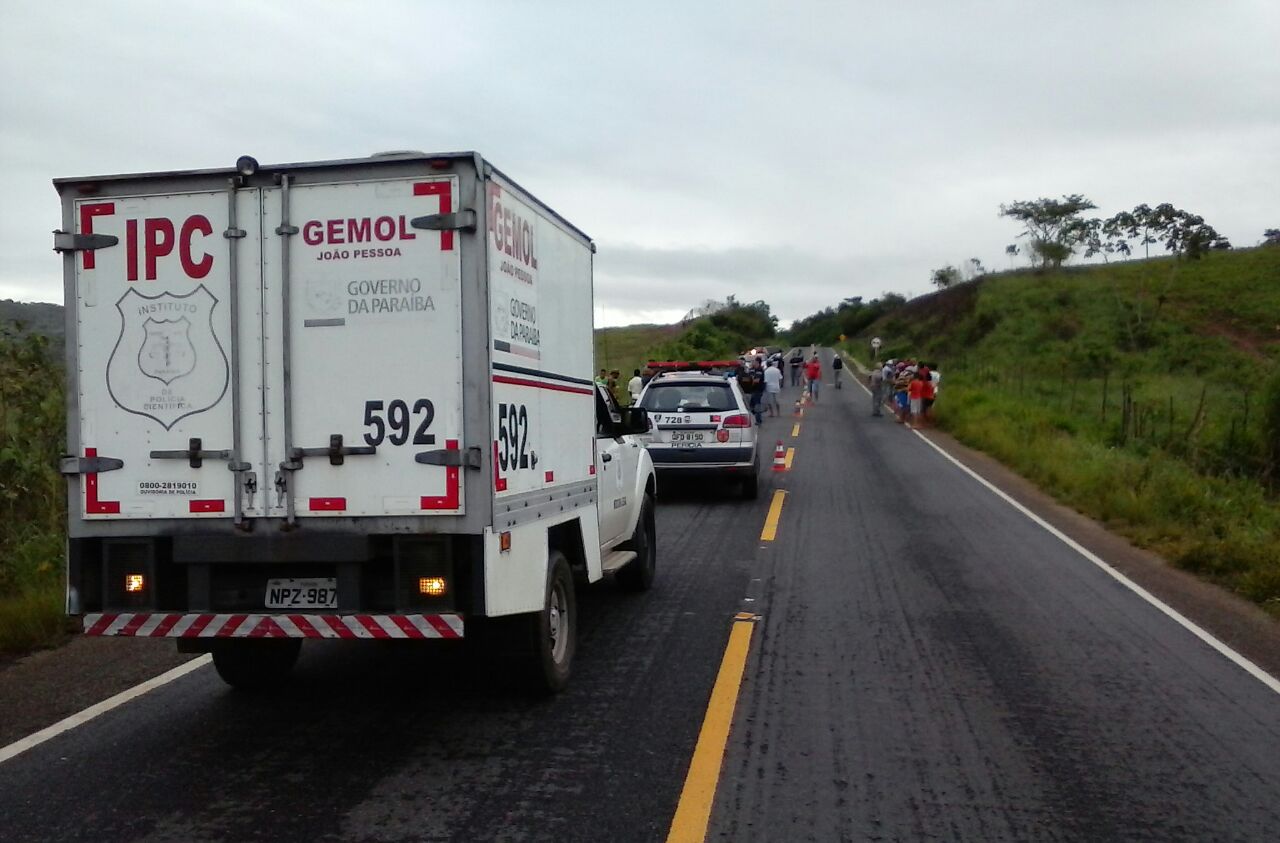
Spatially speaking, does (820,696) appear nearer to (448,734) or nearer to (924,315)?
(448,734)

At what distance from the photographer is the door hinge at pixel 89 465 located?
18.5 ft

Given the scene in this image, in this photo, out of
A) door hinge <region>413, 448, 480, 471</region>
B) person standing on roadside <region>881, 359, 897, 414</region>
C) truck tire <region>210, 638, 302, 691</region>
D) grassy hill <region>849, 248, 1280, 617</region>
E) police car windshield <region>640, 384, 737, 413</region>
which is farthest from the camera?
person standing on roadside <region>881, 359, 897, 414</region>

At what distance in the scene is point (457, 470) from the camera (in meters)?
5.42

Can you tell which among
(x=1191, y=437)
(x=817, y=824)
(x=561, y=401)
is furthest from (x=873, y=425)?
(x=817, y=824)

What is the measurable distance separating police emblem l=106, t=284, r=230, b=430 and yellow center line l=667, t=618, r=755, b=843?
2.90 meters

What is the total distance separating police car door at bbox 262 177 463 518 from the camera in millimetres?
5449

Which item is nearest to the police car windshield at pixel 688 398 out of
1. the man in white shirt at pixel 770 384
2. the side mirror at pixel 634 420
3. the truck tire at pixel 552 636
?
the side mirror at pixel 634 420

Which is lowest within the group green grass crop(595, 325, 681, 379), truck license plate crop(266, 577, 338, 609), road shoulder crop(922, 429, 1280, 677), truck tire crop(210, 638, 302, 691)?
road shoulder crop(922, 429, 1280, 677)

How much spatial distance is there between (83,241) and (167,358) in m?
0.72

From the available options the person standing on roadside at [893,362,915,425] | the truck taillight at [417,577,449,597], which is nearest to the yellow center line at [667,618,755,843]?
the truck taillight at [417,577,449,597]

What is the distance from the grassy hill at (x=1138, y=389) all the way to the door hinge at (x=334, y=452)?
770 cm

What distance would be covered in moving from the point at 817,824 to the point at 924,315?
8761cm

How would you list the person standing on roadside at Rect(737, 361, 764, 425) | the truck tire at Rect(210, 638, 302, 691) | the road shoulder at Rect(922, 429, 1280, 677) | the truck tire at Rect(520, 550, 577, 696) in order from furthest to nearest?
the person standing on roadside at Rect(737, 361, 764, 425) → the road shoulder at Rect(922, 429, 1280, 677) → the truck tire at Rect(210, 638, 302, 691) → the truck tire at Rect(520, 550, 577, 696)

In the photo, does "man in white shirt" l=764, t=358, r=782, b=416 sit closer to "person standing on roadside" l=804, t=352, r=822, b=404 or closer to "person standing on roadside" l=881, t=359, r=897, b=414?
"person standing on roadside" l=881, t=359, r=897, b=414
